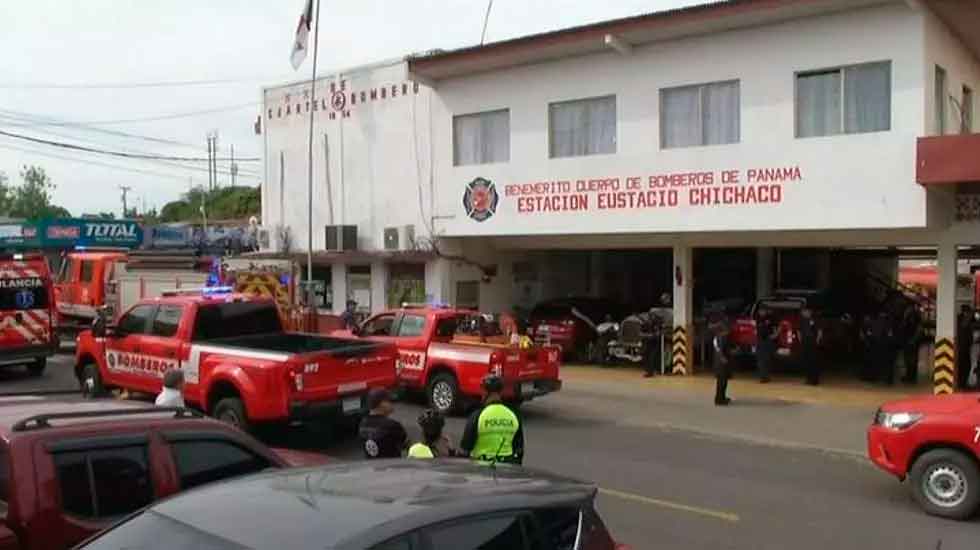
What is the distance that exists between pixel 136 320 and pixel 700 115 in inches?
422

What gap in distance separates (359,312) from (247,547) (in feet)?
70.0

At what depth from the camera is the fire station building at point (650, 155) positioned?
622 inches

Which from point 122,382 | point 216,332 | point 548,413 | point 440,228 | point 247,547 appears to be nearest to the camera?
point 247,547

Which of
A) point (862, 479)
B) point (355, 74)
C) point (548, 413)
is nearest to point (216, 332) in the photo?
point (548, 413)

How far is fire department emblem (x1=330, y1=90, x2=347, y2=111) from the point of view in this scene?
938 inches

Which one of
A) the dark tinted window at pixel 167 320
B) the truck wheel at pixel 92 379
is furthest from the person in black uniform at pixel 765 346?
the truck wheel at pixel 92 379

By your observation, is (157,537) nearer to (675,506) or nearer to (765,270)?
(675,506)

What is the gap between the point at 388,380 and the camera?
1187cm

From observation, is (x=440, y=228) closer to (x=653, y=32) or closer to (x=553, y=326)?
(x=553, y=326)

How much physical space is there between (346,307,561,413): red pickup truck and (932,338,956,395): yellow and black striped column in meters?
6.97

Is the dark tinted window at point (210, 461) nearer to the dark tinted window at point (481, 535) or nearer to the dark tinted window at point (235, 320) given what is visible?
the dark tinted window at point (481, 535)

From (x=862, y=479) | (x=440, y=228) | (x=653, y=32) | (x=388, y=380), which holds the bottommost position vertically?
(x=862, y=479)

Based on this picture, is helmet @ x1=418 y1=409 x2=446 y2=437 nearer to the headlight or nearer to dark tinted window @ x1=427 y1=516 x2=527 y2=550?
dark tinted window @ x1=427 y1=516 x2=527 y2=550

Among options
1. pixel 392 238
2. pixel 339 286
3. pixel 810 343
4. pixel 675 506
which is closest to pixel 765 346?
pixel 810 343
